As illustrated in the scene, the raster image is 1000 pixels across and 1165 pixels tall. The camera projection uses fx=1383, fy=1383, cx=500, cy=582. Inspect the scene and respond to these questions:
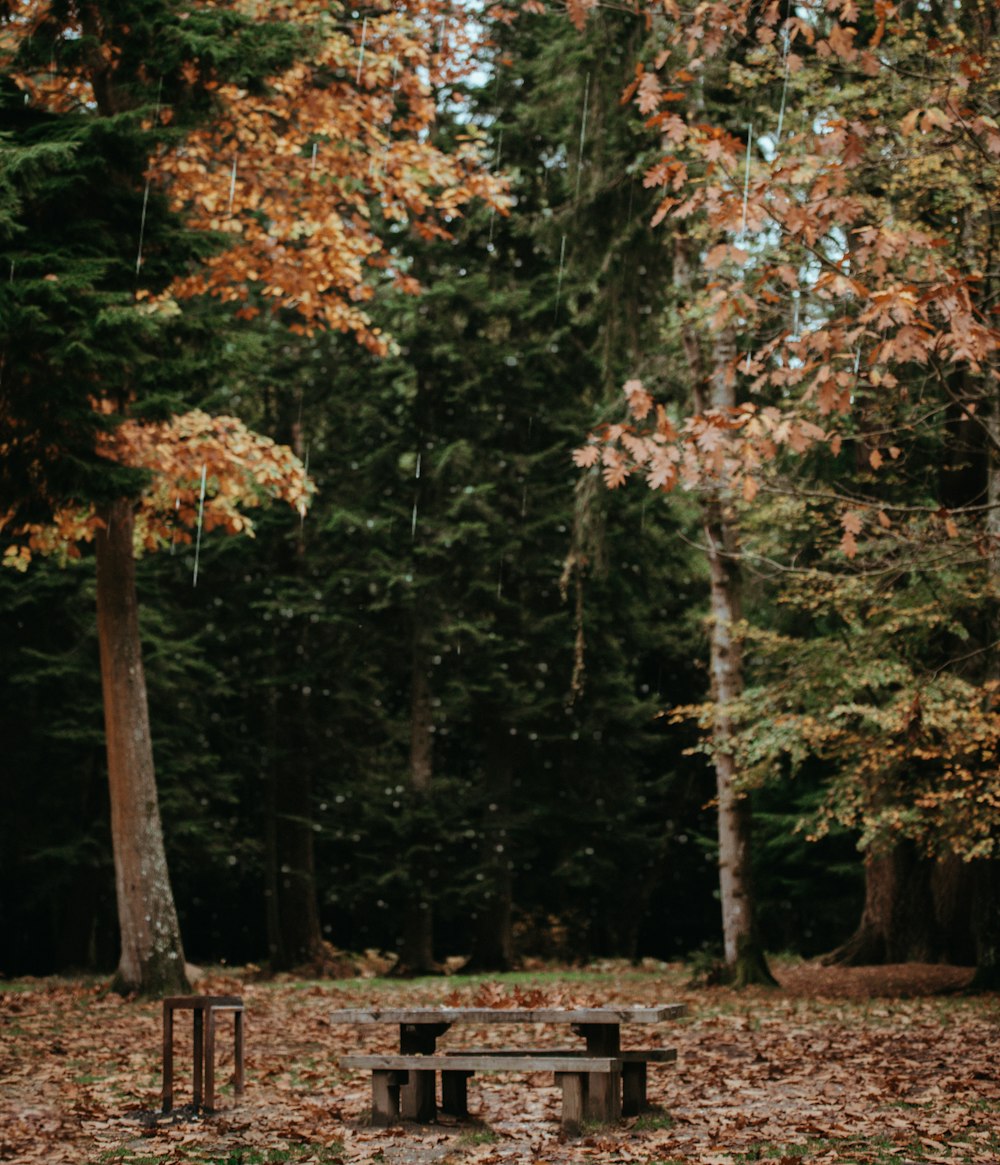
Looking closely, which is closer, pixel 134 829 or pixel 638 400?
pixel 638 400

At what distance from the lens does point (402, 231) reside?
2377cm

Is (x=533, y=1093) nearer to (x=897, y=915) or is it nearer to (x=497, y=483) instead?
(x=897, y=915)

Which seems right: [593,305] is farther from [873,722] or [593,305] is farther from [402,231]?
[873,722]

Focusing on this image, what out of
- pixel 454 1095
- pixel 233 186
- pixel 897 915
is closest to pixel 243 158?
pixel 233 186

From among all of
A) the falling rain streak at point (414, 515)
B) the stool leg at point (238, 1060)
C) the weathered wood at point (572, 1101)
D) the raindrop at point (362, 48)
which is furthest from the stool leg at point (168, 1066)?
the falling rain streak at point (414, 515)

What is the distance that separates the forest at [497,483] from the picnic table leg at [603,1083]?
2980 millimetres

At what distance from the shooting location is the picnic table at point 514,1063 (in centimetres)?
717

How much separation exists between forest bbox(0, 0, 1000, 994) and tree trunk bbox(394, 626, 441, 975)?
0.22 feet

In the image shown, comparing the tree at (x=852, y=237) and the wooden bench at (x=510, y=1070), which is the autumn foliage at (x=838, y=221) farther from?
the wooden bench at (x=510, y=1070)

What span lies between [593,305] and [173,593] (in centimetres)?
977

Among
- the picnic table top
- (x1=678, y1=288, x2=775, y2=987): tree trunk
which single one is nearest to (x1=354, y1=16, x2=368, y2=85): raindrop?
(x1=678, y1=288, x2=775, y2=987): tree trunk

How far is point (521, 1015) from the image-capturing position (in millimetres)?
7316

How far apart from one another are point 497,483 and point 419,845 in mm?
6299

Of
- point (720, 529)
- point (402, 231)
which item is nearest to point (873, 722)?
point (720, 529)
